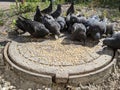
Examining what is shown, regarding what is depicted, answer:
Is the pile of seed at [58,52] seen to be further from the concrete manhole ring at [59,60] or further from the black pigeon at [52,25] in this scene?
the black pigeon at [52,25]

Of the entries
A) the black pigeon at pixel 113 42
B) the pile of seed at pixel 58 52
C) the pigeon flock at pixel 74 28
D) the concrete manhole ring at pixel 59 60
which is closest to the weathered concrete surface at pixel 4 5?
the pigeon flock at pixel 74 28

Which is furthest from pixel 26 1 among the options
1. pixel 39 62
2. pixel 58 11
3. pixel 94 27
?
pixel 39 62

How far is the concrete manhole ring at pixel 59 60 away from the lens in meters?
4.27

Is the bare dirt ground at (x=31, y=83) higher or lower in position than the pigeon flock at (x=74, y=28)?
lower

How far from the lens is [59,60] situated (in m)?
4.58

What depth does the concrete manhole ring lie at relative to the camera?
4266mm

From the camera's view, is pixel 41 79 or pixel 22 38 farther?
pixel 22 38

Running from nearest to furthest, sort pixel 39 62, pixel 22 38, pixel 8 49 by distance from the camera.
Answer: pixel 39 62, pixel 8 49, pixel 22 38

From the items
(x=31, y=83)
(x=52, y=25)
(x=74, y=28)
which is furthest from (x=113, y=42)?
(x=31, y=83)

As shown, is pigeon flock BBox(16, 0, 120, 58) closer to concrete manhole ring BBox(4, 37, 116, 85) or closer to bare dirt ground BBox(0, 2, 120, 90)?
concrete manhole ring BBox(4, 37, 116, 85)

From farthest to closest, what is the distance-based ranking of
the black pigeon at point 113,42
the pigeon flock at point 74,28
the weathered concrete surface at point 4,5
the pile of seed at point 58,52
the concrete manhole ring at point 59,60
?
1. the weathered concrete surface at point 4,5
2. the pigeon flock at point 74,28
3. the black pigeon at point 113,42
4. the pile of seed at point 58,52
5. the concrete manhole ring at point 59,60

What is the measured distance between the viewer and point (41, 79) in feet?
13.9

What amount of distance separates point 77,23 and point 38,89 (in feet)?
5.40

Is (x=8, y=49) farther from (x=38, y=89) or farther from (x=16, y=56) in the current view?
(x=38, y=89)
